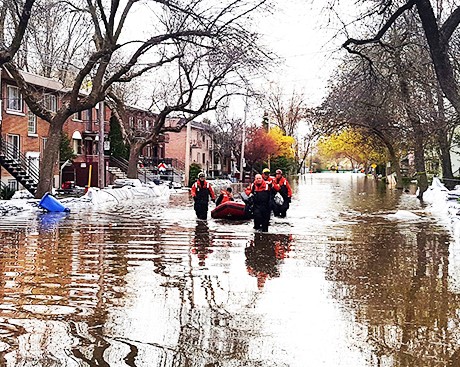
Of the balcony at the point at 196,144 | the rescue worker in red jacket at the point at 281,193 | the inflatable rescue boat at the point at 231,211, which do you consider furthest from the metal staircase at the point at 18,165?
the balcony at the point at 196,144

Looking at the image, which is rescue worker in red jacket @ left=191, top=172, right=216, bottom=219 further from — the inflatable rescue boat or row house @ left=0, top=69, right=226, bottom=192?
row house @ left=0, top=69, right=226, bottom=192

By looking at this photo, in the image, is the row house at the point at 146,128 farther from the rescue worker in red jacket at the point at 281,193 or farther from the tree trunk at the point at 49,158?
the rescue worker in red jacket at the point at 281,193

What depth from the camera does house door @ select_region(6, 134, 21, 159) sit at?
119ft

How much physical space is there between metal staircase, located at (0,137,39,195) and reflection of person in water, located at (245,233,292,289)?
59.4ft

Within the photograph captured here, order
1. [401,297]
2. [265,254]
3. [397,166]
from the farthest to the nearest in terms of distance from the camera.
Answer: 1. [397,166]
2. [265,254]
3. [401,297]

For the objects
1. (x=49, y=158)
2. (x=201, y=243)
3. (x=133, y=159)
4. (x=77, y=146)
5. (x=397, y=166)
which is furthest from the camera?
(x=397, y=166)

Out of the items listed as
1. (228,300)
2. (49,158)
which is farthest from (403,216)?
(228,300)

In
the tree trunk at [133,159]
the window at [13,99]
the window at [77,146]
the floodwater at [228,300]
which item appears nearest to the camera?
the floodwater at [228,300]

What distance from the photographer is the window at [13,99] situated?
36469mm

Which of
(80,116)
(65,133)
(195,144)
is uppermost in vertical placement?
(80,116)

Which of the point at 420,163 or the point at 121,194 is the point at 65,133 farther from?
the point at 420,163

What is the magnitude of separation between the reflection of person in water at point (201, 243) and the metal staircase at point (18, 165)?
49.6 feet

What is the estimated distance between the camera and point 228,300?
27.9 feet

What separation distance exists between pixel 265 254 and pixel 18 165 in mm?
23513
